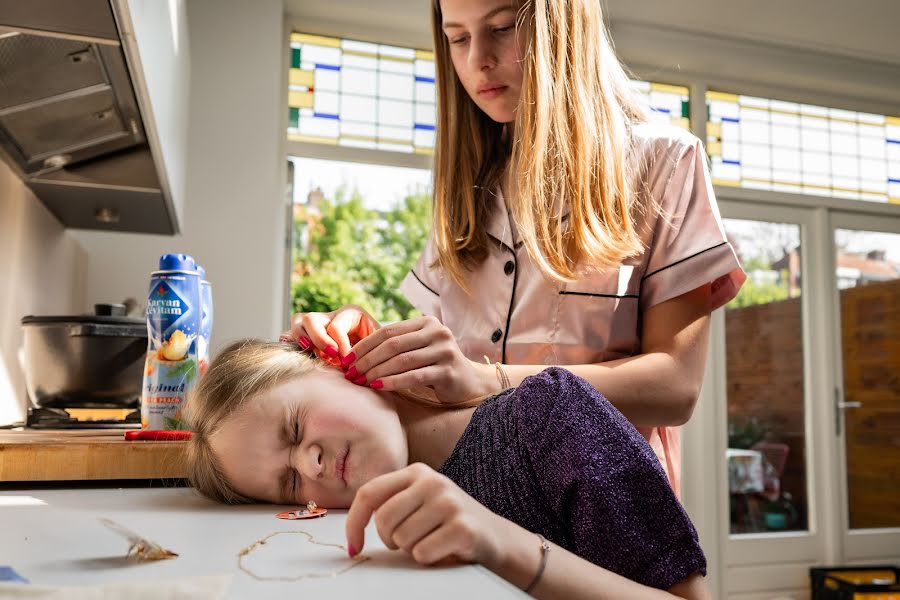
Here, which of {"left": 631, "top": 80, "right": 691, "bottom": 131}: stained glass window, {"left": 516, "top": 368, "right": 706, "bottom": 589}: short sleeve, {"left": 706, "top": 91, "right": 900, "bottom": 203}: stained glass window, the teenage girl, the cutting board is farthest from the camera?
{"left": 706, "top": 91, "right": 900, "bottom": 203}: stained glass window

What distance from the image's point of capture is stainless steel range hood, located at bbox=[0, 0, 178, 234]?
1029 mm

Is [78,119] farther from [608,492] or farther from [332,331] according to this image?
[608,492]

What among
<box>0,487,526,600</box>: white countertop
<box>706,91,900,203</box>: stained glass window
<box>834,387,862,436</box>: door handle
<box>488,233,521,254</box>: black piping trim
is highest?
<box>706,91,900,203</box>: stained glass window

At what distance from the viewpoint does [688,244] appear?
125cm

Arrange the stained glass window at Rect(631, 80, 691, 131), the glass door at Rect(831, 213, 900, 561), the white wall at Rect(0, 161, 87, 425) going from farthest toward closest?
the glass door at Rect(831, 213, 900, 561) < the stained glass window at Rect(631, 80, 691, 131) < the white wall at Rect(0, 161, 87, 425)

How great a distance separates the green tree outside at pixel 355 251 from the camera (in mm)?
3631

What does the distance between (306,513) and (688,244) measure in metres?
0.74

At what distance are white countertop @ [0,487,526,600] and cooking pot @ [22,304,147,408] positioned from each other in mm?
787

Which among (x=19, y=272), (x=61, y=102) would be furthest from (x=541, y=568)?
(x=19, y=272)

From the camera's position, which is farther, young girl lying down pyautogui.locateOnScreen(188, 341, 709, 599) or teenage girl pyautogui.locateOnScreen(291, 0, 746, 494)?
teenage girl pyautogui.locateOnScreen(291, 0, 746, 494)

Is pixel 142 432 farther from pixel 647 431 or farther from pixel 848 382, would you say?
pixel 848 382

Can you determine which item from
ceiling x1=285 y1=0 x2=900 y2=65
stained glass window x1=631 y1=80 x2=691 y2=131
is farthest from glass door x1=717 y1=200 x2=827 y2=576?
ceiling x1=285 y1=0 x2=900 y2=65

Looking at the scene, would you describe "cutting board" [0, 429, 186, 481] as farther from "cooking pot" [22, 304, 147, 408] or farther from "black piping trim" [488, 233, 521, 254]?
"black piping trim" [488, 233, 521, 254]

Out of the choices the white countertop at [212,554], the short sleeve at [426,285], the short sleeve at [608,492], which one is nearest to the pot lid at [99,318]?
the short sleeve at [426,285]
